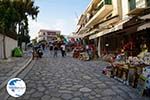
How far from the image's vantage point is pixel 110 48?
25891 millimetres

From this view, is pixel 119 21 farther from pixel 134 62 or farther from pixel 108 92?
pixel 108 92

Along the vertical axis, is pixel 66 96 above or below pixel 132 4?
below

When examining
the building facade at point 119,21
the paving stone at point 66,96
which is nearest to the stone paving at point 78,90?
the paving stone at point 66,96

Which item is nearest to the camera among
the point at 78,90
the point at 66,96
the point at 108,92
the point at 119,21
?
the point at 66,96

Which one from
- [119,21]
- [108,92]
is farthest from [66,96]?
[119,21]

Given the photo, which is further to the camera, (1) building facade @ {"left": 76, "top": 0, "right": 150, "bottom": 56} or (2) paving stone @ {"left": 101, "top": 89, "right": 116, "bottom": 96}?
(1) building facade @ {"left": 76, "top": 0, "right": 150, "bottom": 56}

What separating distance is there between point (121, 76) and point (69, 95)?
140 inches

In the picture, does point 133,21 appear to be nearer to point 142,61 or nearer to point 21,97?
point 142,61

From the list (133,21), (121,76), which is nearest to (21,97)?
(121,76)

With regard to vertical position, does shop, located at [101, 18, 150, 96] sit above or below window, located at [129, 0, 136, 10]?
A: below

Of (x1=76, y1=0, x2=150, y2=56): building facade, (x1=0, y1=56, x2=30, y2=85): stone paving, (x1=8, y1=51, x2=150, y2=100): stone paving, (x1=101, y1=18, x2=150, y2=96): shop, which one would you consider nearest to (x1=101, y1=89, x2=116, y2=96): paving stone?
(x1=8, y1=51, x2=150, y2=100): stone paving

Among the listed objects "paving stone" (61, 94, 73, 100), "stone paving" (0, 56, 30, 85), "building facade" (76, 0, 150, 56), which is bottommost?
"paving stone" (61, 94, 73, 100)

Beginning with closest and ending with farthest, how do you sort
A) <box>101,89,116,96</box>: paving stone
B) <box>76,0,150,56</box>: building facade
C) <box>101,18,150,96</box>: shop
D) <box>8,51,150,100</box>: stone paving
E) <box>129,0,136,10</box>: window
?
1. <box>8,51,150,100</box>: stone paving
2. <box>101,89,116,96</box>: paving stone
3. <box>101,18,150,96</box>: shop
4. <box>76,0,150,56</box>: building facade
5. <box>129,0,136,10</box>: window

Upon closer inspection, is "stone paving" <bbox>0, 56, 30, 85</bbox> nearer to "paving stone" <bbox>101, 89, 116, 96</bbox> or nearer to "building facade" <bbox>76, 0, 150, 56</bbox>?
"paving stone" <bbox>101, 89, 116, 96</bbox>
